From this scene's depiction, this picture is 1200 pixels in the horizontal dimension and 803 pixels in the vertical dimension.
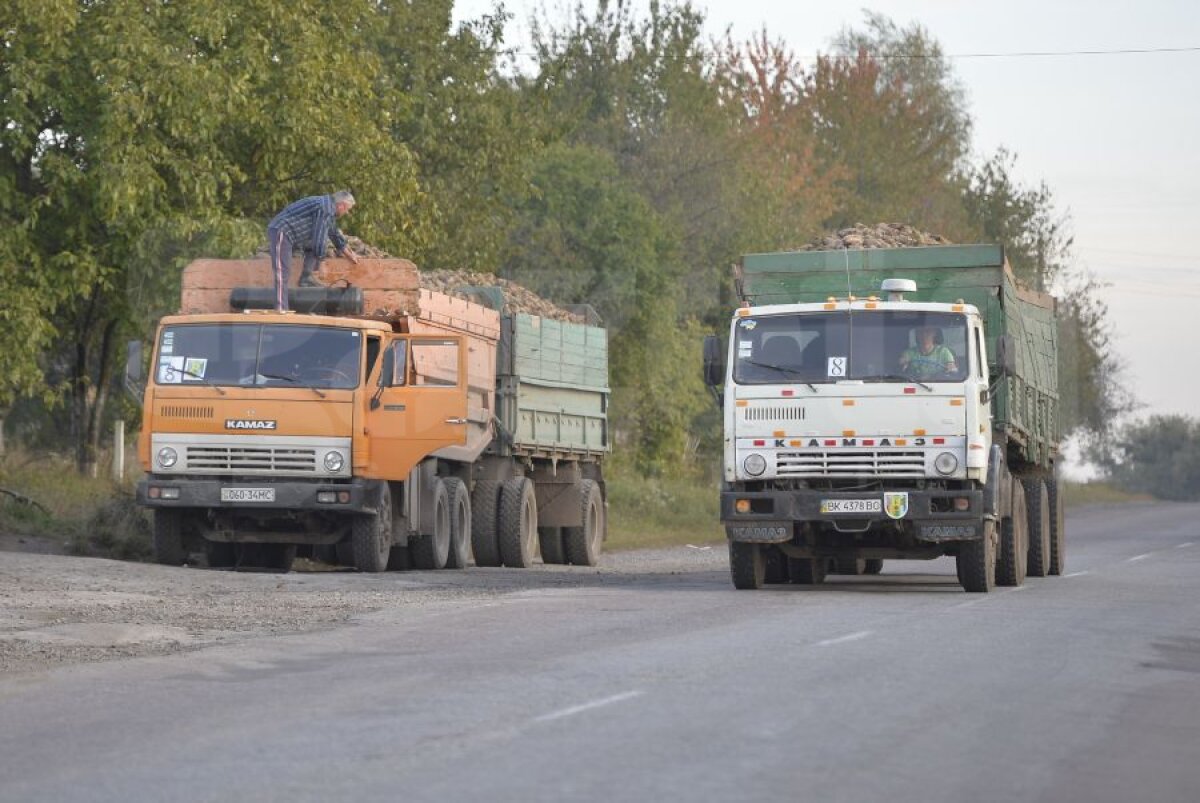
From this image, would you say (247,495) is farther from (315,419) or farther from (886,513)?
(886,513)

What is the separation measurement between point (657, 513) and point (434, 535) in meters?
18.4

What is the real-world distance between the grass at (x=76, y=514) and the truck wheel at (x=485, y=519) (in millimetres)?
3841

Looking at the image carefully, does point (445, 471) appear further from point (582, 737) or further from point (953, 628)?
point (582, 737)

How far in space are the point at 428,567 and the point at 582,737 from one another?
15612 mm

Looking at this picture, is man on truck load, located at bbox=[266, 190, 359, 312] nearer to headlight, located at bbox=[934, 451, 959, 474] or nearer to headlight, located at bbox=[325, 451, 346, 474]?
headlight, located at bbox=[325, 451, 346, 474]

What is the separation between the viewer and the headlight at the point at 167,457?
926 inches

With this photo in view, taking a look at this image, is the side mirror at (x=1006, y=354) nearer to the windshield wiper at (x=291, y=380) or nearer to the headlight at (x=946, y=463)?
the headlight at (x=946, y=463)

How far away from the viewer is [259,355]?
77.0 ft

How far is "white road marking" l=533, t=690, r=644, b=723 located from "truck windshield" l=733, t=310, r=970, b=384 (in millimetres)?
8432

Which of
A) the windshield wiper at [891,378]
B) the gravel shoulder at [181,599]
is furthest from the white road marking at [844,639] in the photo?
the windshield wiper at [891,378]

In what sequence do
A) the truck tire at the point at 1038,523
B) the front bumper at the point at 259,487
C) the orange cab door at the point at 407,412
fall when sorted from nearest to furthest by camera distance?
the front bumper at the point at 259,487, the orange cab door at the point at 407,412, the truck tire at the point at 1038,523

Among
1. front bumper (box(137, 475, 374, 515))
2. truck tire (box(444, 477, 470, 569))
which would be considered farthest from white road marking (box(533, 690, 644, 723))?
truck tire (box(444, 477, 470, 569))

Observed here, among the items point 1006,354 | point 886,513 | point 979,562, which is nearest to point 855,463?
point 886,513

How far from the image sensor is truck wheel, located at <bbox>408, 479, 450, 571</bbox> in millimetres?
25297
